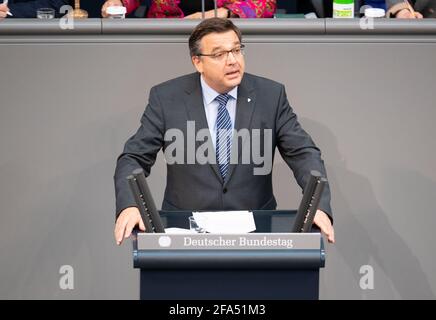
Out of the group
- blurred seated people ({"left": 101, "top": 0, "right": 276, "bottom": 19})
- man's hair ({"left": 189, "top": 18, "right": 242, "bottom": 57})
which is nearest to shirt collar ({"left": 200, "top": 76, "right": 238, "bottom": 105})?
man's hair ({"left": 189, "top": 18, "right": 242, "bottom": 57})

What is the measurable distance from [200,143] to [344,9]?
0.97 meters

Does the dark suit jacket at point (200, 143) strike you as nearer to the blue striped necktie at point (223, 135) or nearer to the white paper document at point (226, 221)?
Result: the blue striped necktie at point (223, 135)

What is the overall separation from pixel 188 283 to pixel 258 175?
883 mm

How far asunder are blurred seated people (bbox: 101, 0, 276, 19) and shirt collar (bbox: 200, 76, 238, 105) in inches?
28.0

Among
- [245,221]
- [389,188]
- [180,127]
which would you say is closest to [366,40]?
[389,188]

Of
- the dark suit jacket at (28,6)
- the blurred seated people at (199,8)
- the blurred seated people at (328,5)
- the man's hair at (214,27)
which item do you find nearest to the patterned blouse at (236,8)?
the blurred seated people at (199,8)

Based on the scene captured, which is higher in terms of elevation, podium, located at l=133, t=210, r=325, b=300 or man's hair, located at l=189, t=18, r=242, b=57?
man's hair, located at l=189, t=18, r=242, b=57

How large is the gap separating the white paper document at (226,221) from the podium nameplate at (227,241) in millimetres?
192

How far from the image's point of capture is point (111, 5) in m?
4.59

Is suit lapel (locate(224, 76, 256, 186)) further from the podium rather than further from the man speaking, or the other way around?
the podium

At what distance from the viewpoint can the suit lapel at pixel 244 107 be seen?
3846 mm

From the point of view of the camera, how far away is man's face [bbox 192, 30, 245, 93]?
12.1 feet

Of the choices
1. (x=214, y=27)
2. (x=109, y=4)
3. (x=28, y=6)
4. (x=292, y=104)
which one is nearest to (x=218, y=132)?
(x=214, y=27)

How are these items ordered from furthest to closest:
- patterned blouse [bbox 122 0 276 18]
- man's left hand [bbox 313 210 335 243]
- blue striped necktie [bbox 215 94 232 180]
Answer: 1. patterned blouse [bbox 122 0 276 18]
2. blue striped necktie [bbox 215 94 232 180]
3. man's left hand [bbox 313 210 335 243]
